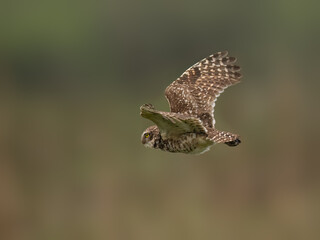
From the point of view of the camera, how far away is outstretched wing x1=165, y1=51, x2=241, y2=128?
5.62 m

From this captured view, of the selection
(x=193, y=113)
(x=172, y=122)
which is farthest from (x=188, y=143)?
(x=193, y=113)

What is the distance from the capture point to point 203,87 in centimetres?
590

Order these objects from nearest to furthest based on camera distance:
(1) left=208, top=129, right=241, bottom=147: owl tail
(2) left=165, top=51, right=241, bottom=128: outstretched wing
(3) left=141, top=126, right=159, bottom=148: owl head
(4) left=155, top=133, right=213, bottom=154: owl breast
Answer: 1. (1) left=208, top=129, right=241, bottom=147: owl tail
2. (4) left=155, top=133, right=213, bottom=154: owl breast
3. (3) left=141, top=126, right=159, bottom=148: owl head
4. (2) left=165, top=51, right=241, bottom=128: outstretched wing

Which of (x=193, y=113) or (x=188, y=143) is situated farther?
(x=193, y=113)

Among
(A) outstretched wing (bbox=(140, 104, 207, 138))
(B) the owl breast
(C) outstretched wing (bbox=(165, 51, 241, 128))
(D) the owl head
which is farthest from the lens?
(C) outstretched wing (bbox=(165, 51, 241, 128))

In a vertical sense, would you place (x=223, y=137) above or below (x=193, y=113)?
below

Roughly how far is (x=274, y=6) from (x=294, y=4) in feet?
3.89

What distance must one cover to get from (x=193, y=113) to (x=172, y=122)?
2.53ft

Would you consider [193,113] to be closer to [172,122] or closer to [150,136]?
[150,136]

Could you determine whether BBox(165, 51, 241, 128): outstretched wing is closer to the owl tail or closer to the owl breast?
the owl breast

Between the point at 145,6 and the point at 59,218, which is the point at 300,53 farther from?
the point at 59,218

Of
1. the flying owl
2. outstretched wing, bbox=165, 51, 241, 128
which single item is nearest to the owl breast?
the flying owl

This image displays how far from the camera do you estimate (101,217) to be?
9555mm

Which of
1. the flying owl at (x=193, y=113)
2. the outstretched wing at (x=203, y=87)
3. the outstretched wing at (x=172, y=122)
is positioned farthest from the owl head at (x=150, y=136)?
the outstretched wing at (x=203, y=87)
